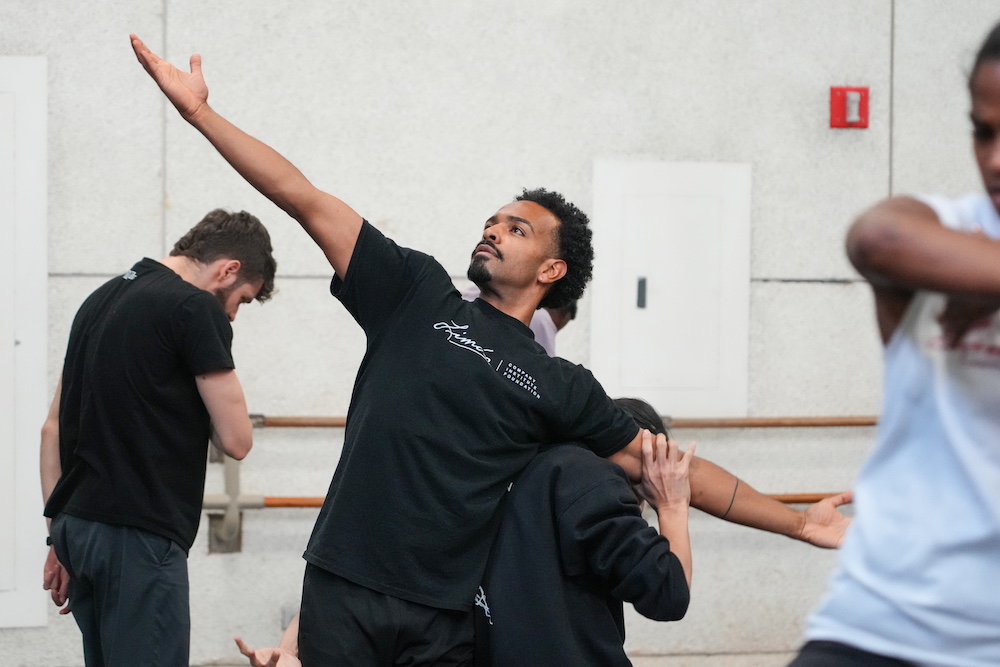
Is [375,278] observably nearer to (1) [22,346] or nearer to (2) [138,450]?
(2) [138,450]

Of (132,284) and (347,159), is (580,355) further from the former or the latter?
(132,284)

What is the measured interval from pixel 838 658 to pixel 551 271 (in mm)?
1244

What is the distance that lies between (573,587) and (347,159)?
7.08ft

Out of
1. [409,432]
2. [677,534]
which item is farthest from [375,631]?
[677,534]

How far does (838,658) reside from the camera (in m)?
1.00

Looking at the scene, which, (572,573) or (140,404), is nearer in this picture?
(572,573)

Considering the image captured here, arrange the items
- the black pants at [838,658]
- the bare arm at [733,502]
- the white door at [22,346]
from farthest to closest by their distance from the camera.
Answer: the white door at [22,346] < the bare arm at [733,502] < the black pants at [838,658]

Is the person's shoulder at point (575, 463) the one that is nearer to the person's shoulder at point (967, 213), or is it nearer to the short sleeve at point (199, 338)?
the short sleeve at point (199, 338)

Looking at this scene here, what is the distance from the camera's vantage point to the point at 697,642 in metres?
3.75

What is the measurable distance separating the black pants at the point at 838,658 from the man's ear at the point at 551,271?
1.20m

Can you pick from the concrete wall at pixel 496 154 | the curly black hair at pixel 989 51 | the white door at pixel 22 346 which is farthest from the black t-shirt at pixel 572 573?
the white door at pixel 22 346

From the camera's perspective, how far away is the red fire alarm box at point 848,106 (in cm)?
375

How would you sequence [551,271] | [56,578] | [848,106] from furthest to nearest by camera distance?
[848,106] < [56,578] < [551,271]

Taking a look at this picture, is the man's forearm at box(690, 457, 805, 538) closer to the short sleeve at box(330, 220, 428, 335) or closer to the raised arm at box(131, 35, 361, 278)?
the short sleeve at box(330, 220, 428, 335)
